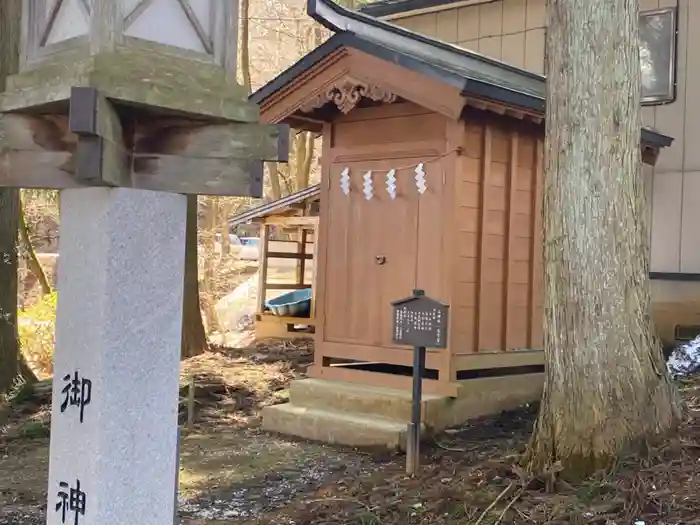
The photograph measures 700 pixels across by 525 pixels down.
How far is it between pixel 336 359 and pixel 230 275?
58.5 ft

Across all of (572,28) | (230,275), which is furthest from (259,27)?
(572,28)

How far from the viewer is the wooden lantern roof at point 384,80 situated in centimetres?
758

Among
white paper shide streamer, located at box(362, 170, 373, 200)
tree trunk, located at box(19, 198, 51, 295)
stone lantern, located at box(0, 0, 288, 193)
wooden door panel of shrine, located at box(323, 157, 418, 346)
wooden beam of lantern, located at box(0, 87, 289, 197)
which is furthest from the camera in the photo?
tree trunk, located at box(19, 198, 51, 295)

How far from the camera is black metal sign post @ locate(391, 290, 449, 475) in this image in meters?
6.77

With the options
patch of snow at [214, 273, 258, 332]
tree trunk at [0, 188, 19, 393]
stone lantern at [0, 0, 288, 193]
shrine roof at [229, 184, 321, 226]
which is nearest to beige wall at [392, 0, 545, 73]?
shrine roof at [229, 184, 321, 226]

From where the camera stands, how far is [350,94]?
8.30 metres

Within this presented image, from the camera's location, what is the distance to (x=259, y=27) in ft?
74.5

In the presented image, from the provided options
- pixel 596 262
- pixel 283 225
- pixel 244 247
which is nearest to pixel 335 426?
pixel 596 262

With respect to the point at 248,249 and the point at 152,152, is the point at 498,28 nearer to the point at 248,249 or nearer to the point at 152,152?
the point at 152,152

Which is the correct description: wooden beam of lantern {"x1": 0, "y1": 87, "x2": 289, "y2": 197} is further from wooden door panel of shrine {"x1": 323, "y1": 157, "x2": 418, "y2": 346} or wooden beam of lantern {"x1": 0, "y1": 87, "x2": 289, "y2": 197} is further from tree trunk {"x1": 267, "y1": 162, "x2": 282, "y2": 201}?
tree trunk {"x1": 267, "y1": 162, "x2": 282, "y2": 201}

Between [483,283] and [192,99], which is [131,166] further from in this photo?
[483,283]

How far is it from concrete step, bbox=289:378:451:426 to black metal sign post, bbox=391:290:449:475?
0.73 metres

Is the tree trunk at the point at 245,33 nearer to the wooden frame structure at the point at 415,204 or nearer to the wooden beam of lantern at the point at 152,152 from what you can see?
the wooden frame structure at the point at 415,204

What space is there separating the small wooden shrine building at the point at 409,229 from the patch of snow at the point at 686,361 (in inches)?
54.9
